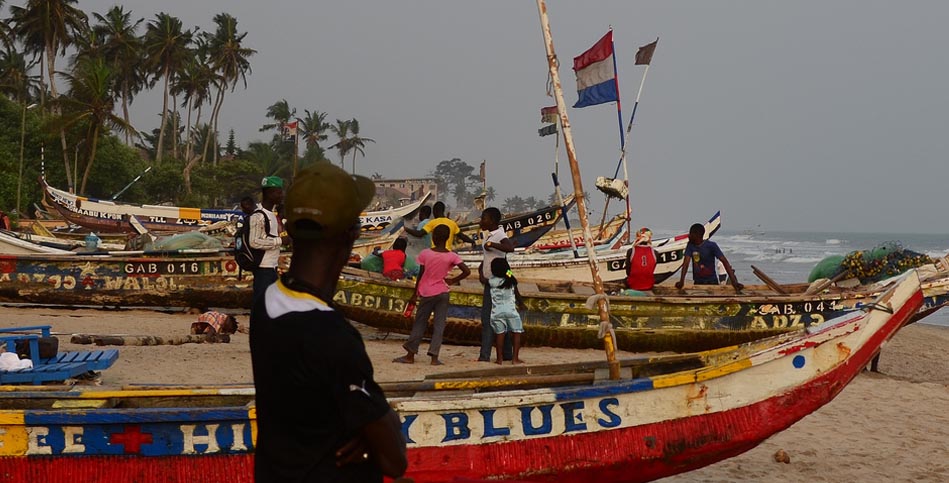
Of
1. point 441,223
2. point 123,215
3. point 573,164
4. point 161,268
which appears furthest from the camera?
point 123,215

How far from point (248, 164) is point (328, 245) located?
57.3m

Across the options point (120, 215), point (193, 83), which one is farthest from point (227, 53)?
point (120, 215)

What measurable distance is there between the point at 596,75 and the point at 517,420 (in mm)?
5040

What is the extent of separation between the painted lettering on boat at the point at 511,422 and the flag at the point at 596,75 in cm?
473

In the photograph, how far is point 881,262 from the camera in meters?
12.1

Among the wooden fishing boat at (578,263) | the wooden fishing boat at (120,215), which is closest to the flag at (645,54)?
the wooden fishing boat at (578,263)

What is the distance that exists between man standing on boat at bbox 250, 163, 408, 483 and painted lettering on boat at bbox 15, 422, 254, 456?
2.45 meters

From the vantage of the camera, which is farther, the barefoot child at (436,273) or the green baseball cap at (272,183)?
the barefoot child at (436,273)

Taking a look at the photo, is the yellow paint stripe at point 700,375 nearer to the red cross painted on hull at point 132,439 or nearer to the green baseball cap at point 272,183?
the red cross painted on hull at point 132,439

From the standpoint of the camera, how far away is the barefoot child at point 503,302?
9.16 m

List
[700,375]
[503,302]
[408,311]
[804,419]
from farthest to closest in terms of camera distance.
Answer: [408,311], [503,302], [804,419], [700,375]

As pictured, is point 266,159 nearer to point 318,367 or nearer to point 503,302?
point 503,302

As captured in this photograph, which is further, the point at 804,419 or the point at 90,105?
the point at 90,105

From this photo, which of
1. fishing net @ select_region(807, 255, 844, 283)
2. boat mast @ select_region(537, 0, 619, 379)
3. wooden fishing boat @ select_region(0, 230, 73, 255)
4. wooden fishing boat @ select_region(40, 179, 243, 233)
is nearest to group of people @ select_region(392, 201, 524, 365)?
boat mast @ select_region(537, 0, 619, 379)
